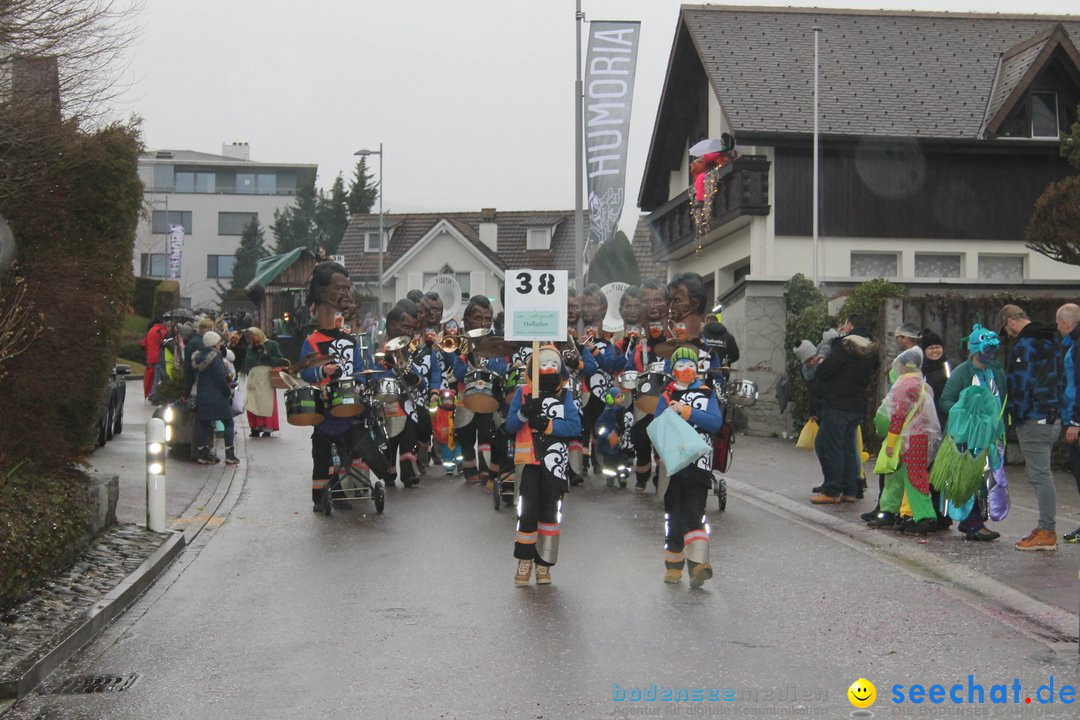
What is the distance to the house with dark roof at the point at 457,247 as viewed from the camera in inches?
2522

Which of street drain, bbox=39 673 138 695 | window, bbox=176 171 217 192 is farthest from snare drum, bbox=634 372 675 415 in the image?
window, bbox=176 171 217 192

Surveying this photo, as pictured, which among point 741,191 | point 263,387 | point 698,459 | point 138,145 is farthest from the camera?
point 741,191

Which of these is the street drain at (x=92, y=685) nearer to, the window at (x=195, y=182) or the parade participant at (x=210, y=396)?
the parade participant at (x=210, y=396)

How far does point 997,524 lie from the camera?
474 inches

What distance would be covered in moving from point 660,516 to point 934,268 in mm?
18878

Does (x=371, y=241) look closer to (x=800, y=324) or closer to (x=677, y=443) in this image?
(x=800, y=324)

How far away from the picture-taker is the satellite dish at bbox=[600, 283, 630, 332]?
1670cm

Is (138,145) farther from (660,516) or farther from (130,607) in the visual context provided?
(660,516)

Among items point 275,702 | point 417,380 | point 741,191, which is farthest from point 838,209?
point 275,702

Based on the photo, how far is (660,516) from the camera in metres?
12.9

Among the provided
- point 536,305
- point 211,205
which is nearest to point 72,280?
point 536,305

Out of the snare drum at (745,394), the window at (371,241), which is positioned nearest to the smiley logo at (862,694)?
the snare drum at (745,394)

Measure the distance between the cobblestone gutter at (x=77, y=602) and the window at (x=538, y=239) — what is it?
184 feet

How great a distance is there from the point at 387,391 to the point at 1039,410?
608cm
